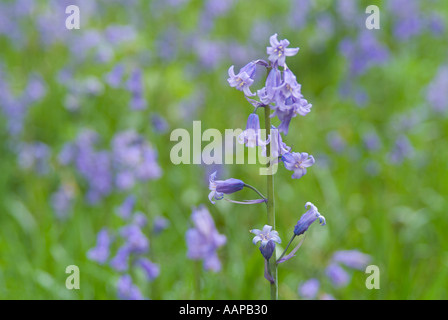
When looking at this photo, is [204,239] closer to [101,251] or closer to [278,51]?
[101,251]

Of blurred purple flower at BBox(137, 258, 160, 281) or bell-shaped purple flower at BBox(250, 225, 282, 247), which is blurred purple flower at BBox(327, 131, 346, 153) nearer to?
blurred purple flower at BBox(137, 258, 160, 281)

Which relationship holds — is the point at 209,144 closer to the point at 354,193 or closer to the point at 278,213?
the point at 278,213

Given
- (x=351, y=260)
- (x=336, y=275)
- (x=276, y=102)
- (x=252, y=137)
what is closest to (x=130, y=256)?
(x=336, y=275)

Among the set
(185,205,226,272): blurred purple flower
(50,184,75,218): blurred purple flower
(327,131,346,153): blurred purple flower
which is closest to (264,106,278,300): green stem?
(185,205,226,272): blurred purple flower

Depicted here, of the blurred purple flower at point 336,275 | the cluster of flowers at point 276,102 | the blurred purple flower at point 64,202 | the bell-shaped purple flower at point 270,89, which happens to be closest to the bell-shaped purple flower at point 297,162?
the cluster of flowers at point 276,102

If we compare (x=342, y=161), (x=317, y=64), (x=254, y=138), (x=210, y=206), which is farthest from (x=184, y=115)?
(x=254, y=138)

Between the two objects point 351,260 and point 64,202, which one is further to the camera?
point 64,202

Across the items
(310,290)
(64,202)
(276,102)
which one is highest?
(276,102)

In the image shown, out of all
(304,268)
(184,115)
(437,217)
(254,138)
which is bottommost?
(304,268)
